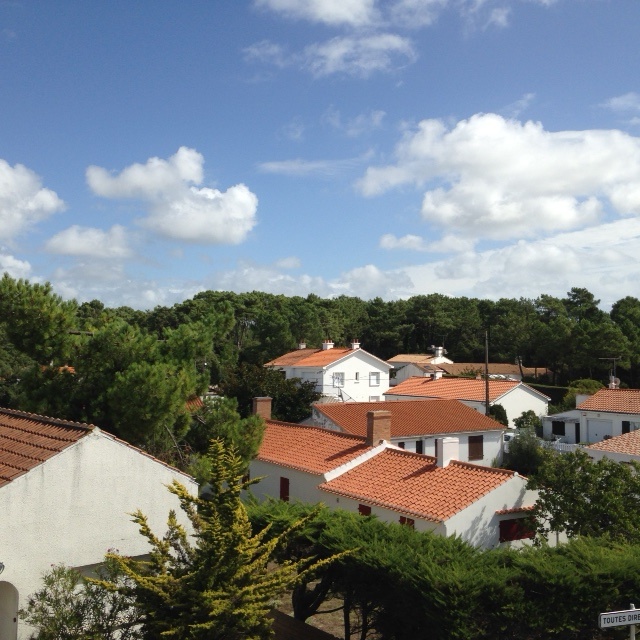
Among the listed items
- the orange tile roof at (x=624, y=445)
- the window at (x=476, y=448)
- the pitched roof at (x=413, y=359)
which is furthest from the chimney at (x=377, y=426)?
the pitched roof at (x=413, y=359)

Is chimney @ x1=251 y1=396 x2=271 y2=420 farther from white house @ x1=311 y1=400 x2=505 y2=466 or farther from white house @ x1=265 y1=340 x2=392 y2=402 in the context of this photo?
white house @ x1=265 y1=340 x2=392 y2=402

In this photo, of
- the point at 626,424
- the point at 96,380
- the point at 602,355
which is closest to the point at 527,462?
the point at 626,424

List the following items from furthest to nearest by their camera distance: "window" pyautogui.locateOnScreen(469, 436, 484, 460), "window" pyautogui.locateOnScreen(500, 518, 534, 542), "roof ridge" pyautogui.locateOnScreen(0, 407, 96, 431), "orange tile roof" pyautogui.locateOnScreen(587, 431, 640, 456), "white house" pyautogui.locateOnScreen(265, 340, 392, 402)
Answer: "white house" pyautogui.locateOnScreen(265, 340, 392, 402)
"window" pyautogui.locateOnScreen(469, 436, 484, 460)
"orange tile roof" pyautogui.locateOnScreen(587, 431, 640, 456)
"window" pyautogui.locateOnScreen(500, 518, 534, 542)
"roof ridge" pyautogui.locateOnScreen(0, 407, 96, 431)

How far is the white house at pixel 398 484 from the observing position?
19.5 m

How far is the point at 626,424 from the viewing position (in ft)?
131

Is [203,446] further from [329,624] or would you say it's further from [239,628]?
[239,628]

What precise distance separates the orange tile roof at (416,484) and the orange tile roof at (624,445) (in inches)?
403

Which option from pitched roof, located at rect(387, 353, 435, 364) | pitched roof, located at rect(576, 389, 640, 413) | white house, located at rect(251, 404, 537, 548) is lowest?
white house, located at rect(251, 404, 537, 548)

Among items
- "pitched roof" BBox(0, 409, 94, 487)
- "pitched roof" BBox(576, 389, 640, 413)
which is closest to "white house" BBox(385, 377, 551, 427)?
"pitched roof" BBox(576, 389, 640, 413)

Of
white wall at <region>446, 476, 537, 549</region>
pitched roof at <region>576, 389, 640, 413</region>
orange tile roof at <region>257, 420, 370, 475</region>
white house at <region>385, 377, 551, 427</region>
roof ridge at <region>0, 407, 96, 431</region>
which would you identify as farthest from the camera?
white house at <region>385, 377, 551, 427</region>

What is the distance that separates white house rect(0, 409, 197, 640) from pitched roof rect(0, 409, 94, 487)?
0.08 ft

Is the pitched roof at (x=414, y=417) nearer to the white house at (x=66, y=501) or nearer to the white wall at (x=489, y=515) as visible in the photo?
the white wall at (x=489, y=515)

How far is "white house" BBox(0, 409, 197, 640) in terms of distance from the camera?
10.4 meters

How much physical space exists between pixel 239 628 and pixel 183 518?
3.79 m
